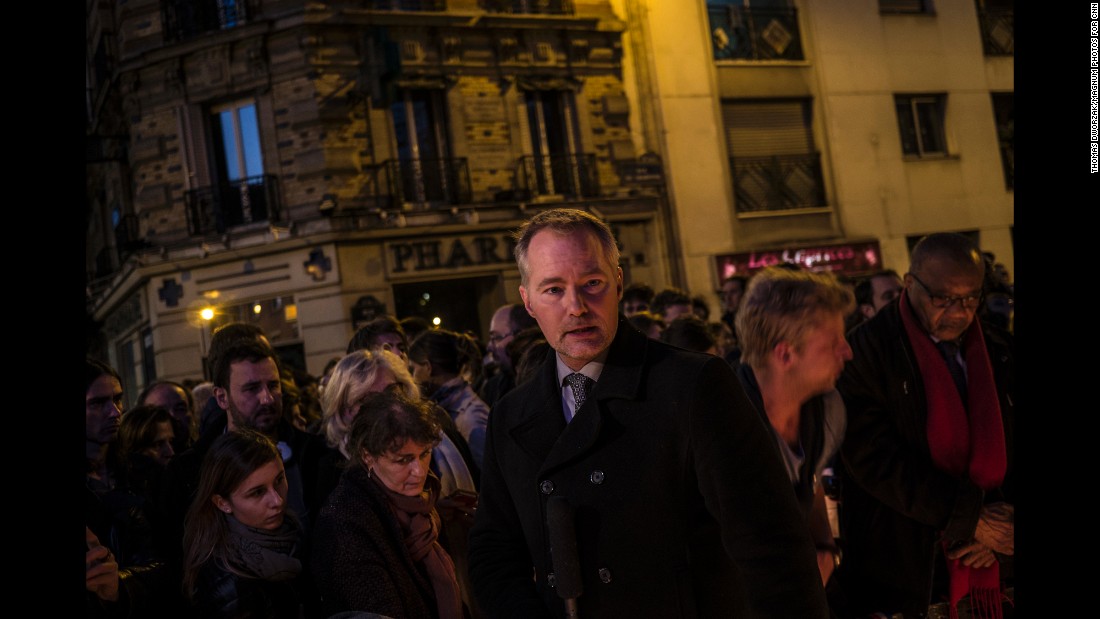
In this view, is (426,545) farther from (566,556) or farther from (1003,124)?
(1003,124)

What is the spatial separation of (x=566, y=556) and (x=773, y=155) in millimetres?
18260

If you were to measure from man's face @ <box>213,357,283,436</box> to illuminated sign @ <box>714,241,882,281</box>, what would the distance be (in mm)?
14883

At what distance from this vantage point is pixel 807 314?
387cm

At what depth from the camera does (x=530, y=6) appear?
19141 millimetres

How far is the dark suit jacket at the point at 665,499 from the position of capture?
2668mm

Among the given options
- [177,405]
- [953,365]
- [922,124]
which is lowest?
[953,365]

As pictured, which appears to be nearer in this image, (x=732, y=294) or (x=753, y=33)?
(x=732, y=294)

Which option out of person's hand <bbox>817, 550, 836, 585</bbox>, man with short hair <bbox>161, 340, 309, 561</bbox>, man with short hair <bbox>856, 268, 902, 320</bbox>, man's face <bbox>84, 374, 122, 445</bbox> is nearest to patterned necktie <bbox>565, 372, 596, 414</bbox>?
person's hand <bbox>817, 550, 836, 585</bbox>

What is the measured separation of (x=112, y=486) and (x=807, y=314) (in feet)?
11.7

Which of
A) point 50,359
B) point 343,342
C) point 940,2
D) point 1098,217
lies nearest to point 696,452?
point 1098,217

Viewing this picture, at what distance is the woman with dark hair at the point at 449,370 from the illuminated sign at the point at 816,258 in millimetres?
13413

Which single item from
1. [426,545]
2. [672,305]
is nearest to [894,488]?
[426,545]

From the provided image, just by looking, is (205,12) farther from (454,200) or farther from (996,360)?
(996,360)

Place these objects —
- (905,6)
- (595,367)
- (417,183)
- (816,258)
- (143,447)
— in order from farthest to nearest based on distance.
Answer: (905,6)
(816,258)
(417,183)
(143,447)
(595,367)
